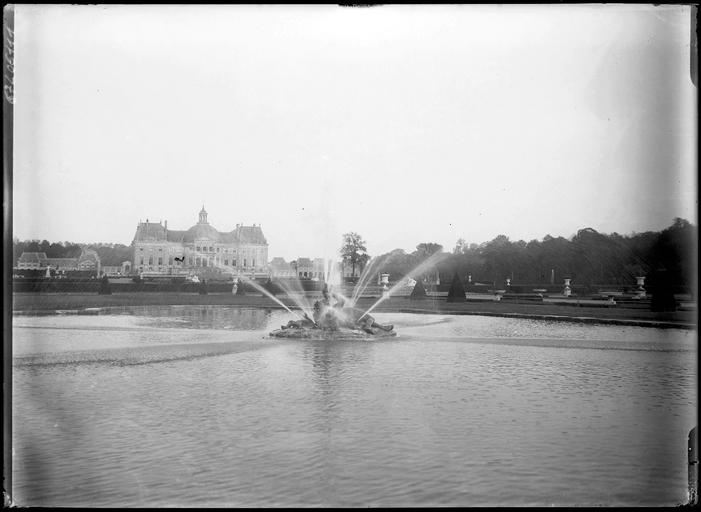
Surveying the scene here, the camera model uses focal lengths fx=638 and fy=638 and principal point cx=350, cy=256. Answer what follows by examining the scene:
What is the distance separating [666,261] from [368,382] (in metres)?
14.5

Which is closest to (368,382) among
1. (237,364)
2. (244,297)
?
(237,364)

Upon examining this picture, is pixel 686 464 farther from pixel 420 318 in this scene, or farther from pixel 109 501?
pixel 420 318

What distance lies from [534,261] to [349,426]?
32297 mm

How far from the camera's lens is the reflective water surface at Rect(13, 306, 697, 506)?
535 cm

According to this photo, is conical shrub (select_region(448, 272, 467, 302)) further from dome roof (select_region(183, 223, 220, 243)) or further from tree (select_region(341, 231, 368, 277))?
dome roof (select_region(183, 223, 220, 243))

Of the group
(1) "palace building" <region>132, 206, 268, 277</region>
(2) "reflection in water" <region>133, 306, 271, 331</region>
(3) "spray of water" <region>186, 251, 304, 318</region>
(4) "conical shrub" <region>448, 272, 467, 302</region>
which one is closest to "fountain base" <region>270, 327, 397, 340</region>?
(2) "reflection in water" <region>133, 306, 271, 331</region>

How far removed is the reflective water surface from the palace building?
3147 cm

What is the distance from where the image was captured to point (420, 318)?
2156 centimetres

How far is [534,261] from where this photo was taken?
122 feet

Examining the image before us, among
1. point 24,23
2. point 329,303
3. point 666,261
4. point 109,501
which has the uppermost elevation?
point 24,23

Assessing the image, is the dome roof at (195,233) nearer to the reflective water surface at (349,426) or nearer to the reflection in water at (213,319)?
the reflection in water at (213,319)

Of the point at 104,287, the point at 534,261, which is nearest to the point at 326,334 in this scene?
the point at 104,287

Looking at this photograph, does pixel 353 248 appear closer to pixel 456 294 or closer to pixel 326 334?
pixel 456 294

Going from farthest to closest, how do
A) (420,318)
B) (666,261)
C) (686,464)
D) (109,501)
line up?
(420,318) → (666,261) → (686,464) → (109,501)
